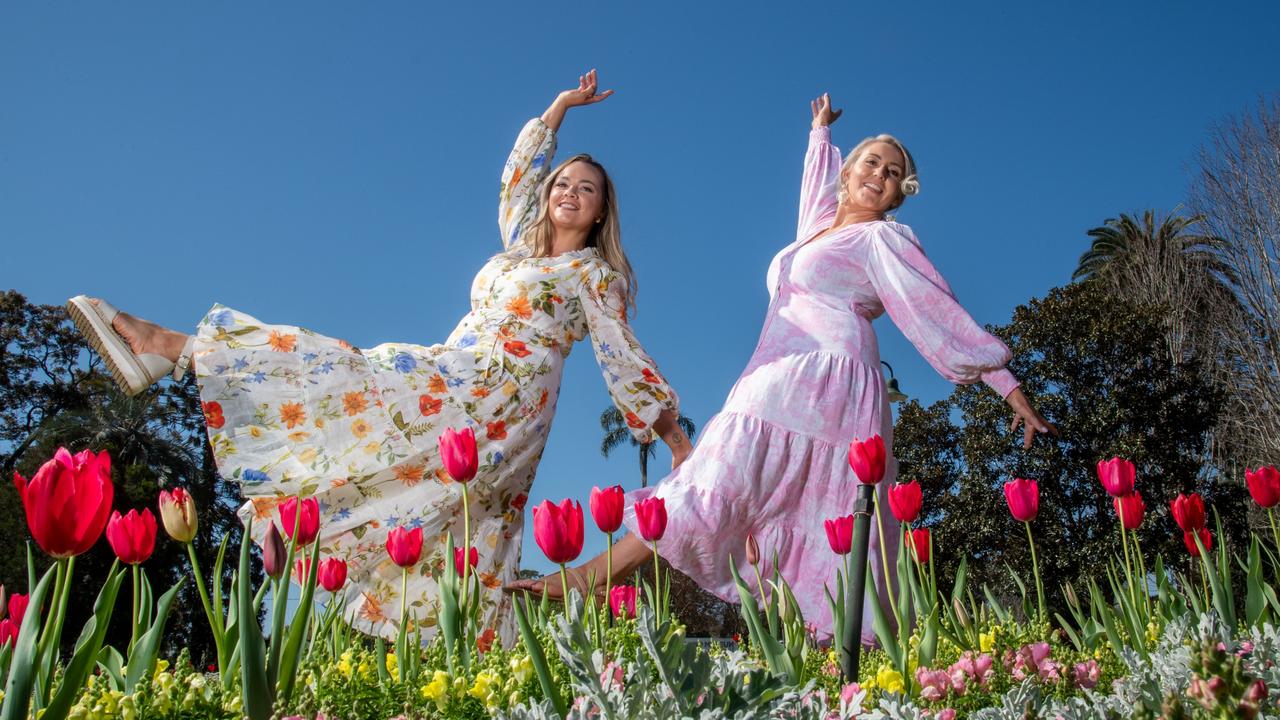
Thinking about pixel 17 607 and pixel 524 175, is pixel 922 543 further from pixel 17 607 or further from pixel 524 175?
pixel 524 175

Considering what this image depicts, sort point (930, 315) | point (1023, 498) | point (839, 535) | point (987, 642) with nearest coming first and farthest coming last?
point (987, 642) → point (839, 535) → point (1023, 498) → point (930, 315)

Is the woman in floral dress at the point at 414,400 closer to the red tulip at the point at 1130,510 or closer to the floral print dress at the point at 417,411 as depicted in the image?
the floral print dress at the point at 417,411

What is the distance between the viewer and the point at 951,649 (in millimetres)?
2877

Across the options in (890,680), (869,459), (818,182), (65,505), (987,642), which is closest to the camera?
(65,505)

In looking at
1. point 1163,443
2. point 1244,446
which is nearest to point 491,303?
point 1163,443

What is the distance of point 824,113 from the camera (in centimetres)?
543

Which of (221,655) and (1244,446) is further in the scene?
(1244,446)

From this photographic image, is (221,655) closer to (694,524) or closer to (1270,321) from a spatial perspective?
(694,524)

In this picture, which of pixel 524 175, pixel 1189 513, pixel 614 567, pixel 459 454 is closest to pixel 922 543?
pixel 1189 513

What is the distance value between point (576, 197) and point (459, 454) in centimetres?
300

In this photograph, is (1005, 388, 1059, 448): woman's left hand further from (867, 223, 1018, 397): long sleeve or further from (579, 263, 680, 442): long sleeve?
(579, 263, 680, 442): long sleeve

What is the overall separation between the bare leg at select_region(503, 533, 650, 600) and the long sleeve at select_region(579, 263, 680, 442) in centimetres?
76

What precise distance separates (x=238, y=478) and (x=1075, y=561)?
16.5 metres

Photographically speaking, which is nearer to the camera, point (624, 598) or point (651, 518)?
point (651, 518)
